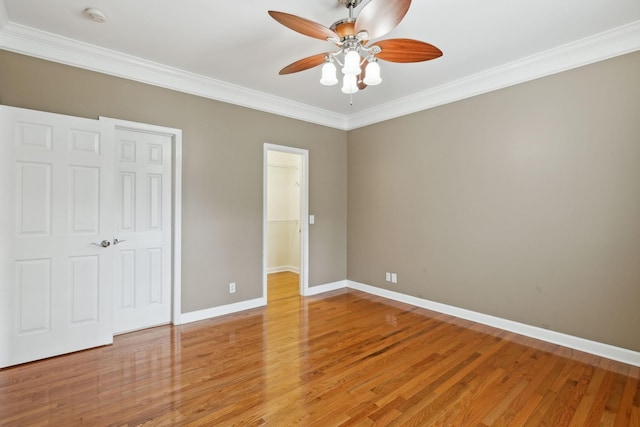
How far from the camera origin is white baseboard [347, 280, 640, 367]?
9.02ft

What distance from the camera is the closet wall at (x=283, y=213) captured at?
649cm

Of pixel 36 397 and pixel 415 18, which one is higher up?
pixel 415 18

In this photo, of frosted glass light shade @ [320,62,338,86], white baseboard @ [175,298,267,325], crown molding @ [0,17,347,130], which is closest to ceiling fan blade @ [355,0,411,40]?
frosted glass light shade @ [320,62,338,86]

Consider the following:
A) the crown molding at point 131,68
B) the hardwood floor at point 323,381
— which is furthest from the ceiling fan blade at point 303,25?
the hardwood floor at point 323,381

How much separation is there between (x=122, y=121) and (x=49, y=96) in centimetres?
59

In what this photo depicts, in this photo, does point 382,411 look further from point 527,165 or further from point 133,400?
point 527,165

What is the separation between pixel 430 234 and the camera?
4164 mm

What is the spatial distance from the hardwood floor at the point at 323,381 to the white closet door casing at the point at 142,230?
27cm

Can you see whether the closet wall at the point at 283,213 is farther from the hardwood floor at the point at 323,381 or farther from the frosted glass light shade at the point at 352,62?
the frosted glass light shade at the point at 352,62

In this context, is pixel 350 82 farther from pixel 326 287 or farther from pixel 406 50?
pixel 326 287

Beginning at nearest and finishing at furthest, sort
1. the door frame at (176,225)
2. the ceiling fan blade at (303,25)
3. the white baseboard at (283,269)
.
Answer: the ceiling fan blade at (303,25) < the door frame at (176,225) < the white baseboard at (283,269)

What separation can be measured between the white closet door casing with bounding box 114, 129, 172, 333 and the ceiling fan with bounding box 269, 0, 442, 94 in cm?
212

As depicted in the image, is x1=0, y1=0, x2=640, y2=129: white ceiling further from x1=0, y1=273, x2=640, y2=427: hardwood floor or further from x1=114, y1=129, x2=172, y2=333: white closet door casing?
x1=0, y1=273, x2=640, y2=427: hardwood floor

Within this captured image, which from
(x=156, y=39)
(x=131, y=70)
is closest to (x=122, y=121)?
(x=131, y=70)
